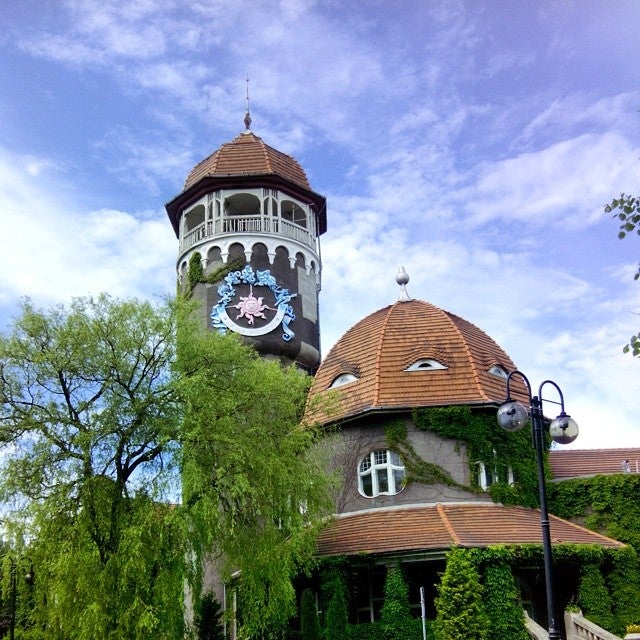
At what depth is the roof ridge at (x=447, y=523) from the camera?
73.4 feet

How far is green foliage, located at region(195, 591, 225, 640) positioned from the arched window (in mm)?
6247

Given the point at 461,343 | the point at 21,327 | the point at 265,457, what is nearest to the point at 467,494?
the point at 461,343

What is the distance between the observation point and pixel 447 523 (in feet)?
76.7

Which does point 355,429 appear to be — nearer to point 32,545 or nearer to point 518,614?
point 518,614

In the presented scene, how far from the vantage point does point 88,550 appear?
18.0 meters

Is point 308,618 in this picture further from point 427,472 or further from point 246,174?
point 246,174

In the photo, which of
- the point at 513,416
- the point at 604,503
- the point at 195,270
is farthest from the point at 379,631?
the point at 195,270

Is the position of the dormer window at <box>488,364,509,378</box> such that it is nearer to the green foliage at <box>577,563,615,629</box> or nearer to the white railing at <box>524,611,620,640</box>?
the green foliage at <box>577,563,615,629</box>

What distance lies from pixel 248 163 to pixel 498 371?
14684 mm

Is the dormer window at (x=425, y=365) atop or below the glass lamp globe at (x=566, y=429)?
atop

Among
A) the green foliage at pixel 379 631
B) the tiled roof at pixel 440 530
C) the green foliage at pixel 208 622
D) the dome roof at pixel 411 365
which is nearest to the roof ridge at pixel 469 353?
the dome roof at pixel 411 365

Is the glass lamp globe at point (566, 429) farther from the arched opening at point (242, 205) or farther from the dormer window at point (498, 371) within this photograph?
the arched opening at point (242, 205)

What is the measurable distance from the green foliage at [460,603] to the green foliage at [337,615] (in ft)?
9.30

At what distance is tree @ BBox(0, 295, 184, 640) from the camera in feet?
57.3
